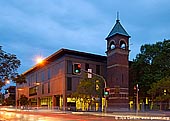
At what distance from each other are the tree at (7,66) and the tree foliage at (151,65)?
55294 mm

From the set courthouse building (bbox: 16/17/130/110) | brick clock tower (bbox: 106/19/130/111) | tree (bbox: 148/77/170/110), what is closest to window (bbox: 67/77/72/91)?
courthouse building (bbox: 16/17/130/110)

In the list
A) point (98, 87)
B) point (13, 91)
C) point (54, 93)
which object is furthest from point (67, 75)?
point (13, 91)

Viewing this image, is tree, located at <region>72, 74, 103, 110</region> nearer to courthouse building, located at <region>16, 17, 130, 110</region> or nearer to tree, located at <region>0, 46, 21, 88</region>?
courthouse building, located at <region>16, 17, 130, 110</region>

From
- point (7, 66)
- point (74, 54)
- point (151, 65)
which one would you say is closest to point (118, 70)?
point (151, 65)

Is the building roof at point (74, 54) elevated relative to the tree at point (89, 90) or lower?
elevated

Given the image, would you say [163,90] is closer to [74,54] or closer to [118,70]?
[118,70]

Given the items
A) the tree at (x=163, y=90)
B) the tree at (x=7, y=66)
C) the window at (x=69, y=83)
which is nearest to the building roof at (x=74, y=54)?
the window at (x=69, y=83)

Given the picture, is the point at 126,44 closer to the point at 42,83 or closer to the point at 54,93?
the point at 54,93

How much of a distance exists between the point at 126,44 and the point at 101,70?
10734mm

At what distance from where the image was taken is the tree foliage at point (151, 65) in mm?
73875

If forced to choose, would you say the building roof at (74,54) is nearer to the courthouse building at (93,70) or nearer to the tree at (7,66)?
the courthouse building at (93,70)

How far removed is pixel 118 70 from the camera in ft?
240

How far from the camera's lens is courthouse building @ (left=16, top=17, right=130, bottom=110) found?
73.1m

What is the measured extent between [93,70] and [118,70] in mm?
9866
